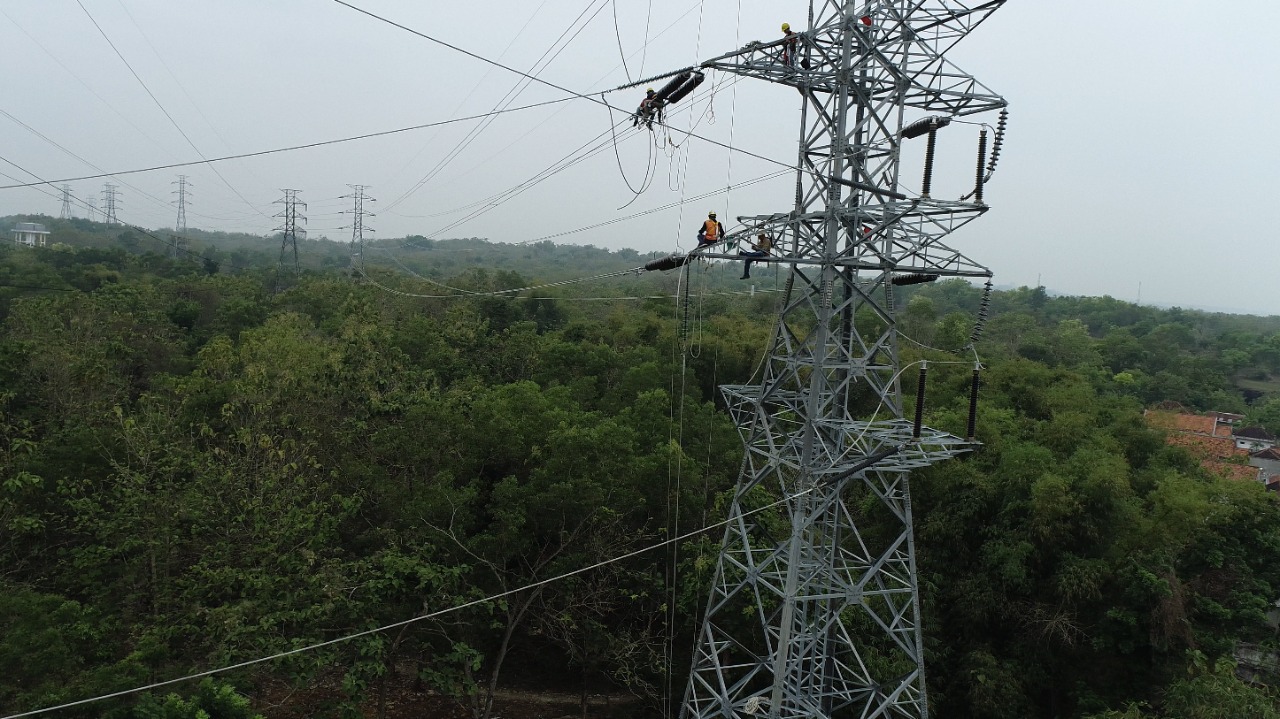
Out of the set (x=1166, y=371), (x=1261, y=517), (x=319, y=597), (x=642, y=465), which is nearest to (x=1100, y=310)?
(x=1166, y=371)

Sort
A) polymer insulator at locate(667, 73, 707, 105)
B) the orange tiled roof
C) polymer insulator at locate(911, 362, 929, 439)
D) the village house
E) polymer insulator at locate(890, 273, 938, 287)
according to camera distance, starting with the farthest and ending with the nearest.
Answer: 1. the orange tiled roof
2. the village house
3. polymer insulator at locate(667, 73, 707, 105)
4. polymer insulator at locate(890, 273, 938, 287)
5. polymer insulator at locate(911, 362, 929, 439)

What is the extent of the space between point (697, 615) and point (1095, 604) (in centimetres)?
717

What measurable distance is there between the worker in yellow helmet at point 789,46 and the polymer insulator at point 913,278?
2.84 meters

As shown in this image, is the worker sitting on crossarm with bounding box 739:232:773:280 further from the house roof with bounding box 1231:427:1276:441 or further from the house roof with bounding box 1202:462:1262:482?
the house roof with bounding box 1231:427:1276:441

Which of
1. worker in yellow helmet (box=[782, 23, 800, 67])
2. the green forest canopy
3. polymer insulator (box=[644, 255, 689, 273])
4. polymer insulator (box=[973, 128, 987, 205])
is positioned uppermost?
worker in yellow helmet (box=[782, 23, 800, 67])

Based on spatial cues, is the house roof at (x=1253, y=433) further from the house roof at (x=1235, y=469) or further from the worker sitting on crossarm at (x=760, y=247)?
the worker sitting on crossarm at (x=760, y=247)

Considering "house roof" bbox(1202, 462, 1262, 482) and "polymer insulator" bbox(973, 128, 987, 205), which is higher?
"polymer insulator" bbox(973, 128, 987, 205)

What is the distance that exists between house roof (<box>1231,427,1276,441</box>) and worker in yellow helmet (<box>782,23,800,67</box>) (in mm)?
39119

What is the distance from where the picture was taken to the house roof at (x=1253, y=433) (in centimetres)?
3722

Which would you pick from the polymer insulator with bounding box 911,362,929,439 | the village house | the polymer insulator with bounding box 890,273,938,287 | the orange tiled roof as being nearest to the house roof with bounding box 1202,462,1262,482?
the village house

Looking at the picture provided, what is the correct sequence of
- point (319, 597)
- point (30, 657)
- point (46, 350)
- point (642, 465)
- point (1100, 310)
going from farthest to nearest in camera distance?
point (1100, 310)
point (46, 350)
point (642, 465)
point (319, 597)
point (30, 657)

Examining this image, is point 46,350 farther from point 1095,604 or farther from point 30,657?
point 1095,604

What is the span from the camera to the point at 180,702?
8.53 m

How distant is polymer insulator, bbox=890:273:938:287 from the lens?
8.96 metres
